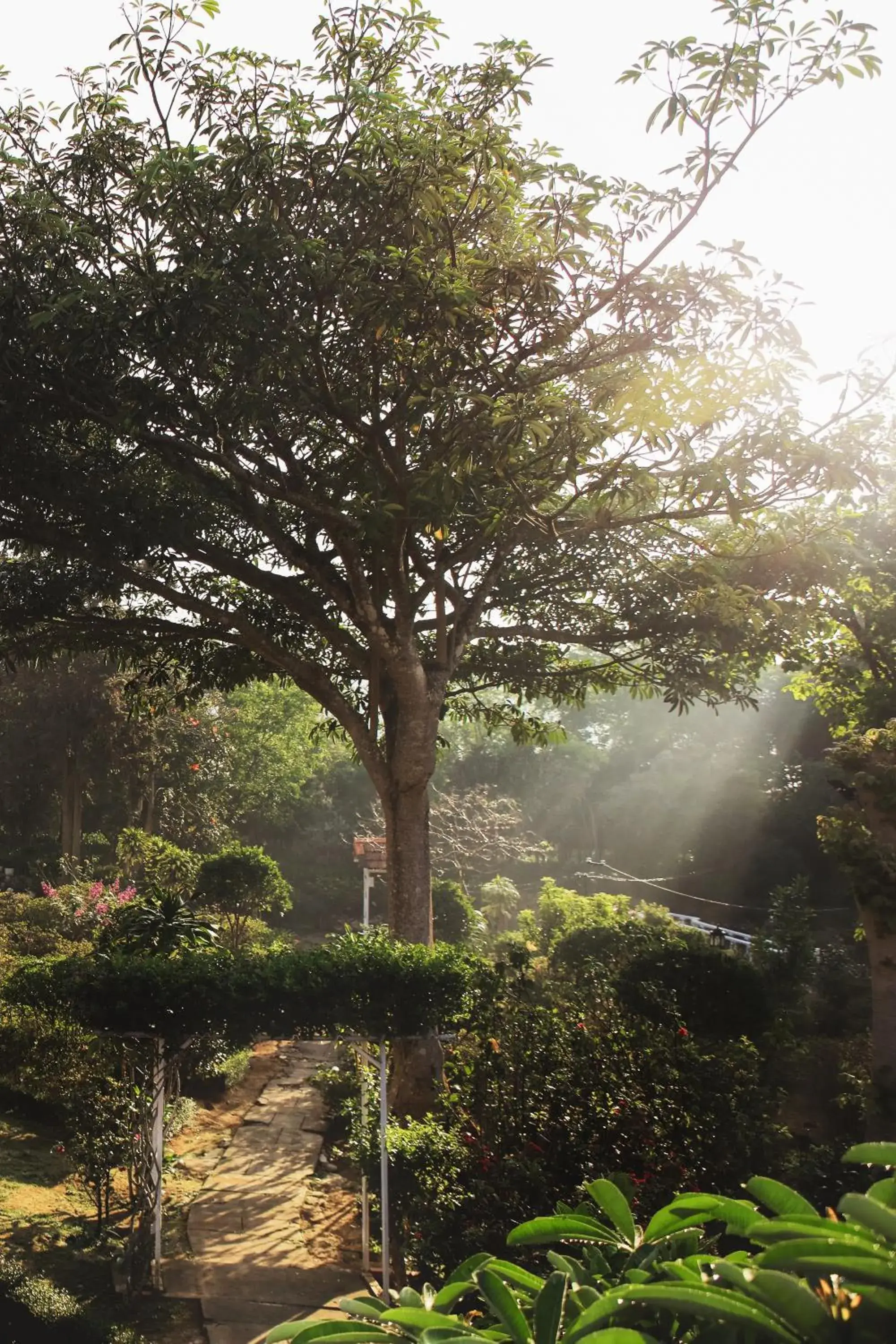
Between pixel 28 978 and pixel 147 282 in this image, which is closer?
pixel 147 282

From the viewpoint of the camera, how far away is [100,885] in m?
16.0

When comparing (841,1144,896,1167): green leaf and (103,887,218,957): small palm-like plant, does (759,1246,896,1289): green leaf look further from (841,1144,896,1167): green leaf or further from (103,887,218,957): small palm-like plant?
(103,887,218,957): small palm-like plant

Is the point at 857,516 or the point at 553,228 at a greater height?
the point at 553,228

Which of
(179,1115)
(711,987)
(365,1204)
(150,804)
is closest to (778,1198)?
(365,1204)

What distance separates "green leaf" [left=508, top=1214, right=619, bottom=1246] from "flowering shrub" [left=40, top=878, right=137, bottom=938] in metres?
13.9

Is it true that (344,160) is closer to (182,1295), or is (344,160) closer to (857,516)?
(857,516)

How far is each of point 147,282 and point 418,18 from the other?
2.51 m

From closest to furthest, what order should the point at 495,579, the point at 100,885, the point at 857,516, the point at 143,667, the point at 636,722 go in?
the point at 857,516, the point at 495,579, the point at 143,667, the point at 100,885, the point at 636,722

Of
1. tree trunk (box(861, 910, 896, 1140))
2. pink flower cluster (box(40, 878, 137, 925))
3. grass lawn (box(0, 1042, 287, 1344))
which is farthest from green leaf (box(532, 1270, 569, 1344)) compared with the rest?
pink flower cluster (box(40, 878, 137, 925))

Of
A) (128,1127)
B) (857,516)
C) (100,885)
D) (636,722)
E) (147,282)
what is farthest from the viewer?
(636,722)

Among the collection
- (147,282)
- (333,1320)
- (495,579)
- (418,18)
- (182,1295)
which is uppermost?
(418,18)

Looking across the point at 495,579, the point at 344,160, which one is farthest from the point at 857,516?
the point at 344,160

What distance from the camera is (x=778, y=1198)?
1.28 m

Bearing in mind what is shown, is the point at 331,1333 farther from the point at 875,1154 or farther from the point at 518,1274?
the point at 875,1154
